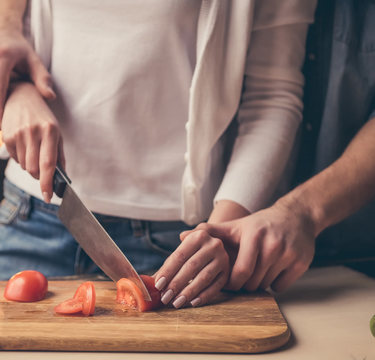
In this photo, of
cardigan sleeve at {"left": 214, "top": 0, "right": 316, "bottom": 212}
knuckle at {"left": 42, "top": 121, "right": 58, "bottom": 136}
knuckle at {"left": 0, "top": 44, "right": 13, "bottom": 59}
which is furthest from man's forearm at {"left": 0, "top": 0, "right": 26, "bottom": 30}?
cardigan sleeve at {"left": 214, "top": 0, "right": 316, "bottom": 212}

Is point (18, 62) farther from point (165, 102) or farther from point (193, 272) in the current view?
point (193, 272)

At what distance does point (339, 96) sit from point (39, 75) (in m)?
0.68

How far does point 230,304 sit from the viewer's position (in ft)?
3.23

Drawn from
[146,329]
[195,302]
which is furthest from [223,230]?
[146,329]

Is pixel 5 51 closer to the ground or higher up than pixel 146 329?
higher up

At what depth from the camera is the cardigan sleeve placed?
3.89 feet

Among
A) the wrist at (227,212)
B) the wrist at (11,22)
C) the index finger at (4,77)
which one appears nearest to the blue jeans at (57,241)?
the wrist at (227,212)

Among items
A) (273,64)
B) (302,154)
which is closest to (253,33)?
(273,64)

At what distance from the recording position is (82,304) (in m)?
0.92

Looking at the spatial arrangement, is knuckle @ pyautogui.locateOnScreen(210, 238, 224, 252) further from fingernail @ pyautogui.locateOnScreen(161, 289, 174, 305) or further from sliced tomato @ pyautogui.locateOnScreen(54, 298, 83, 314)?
sliced tomato @ pyautogui.locateOnScreen(54, 298, 83, 314)

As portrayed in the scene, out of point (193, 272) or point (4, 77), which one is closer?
point (193, 272)

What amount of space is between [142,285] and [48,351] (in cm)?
19

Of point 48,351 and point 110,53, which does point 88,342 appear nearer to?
point 48,351

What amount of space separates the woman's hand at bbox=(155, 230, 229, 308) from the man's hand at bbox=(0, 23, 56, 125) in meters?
0.44
